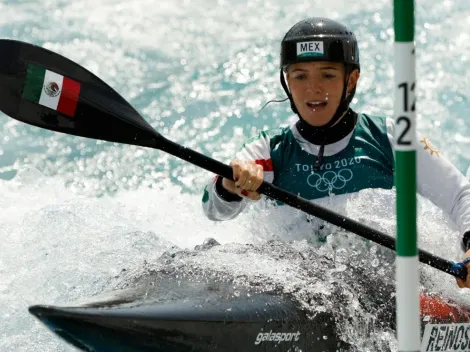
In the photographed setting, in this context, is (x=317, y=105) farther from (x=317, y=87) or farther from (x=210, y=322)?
(x=210, y=322)

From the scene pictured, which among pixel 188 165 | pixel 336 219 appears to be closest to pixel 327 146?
pixel 336 219

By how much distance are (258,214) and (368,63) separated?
4038 mm

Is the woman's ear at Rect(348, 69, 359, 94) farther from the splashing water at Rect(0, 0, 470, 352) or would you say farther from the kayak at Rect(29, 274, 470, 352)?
the kayak at Rect(29, 274, 470, 352)

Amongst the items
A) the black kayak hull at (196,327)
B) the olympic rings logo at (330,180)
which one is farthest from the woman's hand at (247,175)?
the olympic rings logo at (330,180)

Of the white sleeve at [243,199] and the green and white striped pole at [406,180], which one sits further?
the white sleeve at [243,199]

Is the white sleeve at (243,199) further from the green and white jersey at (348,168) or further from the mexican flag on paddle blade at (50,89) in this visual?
the mexican flag on paddle blade at (50,89)

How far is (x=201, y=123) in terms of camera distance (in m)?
6.97

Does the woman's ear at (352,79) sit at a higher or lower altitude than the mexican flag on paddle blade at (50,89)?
higher

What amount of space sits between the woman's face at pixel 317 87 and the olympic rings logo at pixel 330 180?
0.22 m

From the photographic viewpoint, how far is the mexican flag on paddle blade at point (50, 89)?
11.0 feet

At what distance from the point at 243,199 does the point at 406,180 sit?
1887 millimetres

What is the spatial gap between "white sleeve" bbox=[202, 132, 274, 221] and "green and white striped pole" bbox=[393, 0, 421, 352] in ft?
5.92

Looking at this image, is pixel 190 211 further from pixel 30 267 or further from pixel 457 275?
pixel 457 275

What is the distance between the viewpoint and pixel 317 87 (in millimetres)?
3641
